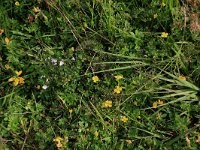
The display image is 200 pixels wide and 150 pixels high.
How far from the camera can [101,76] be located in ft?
9.61

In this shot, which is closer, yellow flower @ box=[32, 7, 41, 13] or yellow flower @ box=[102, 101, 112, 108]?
yellow flower @ box=[102, 101, 112, 108]

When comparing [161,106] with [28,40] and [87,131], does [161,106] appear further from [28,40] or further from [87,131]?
[28,40]

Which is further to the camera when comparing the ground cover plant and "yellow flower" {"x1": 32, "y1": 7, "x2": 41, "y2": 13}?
"yellow flower" {"x1": 32, "y1": 7, "x2": 41, "y2": 13}

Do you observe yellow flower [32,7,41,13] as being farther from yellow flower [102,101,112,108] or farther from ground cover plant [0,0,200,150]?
yellow flower [102,101,112,108]

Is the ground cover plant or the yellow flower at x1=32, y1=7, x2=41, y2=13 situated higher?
the yellow flower at x1=32, y1=7, x2=41, y2=13

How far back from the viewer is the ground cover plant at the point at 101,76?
8.88ft

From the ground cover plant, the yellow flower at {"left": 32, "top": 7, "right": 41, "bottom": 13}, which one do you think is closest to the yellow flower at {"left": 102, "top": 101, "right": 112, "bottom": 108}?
the ground cover plant

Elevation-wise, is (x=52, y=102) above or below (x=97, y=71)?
below

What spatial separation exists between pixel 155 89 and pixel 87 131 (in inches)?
22.4

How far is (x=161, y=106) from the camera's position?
2736 mm

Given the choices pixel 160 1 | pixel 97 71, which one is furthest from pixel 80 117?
pixel 160 1

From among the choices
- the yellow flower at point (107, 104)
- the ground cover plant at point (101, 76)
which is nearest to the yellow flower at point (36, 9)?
the ground cover plant at point (101, 76)

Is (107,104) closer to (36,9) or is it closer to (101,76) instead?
(101,76)

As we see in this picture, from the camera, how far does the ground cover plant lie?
2.71 m
